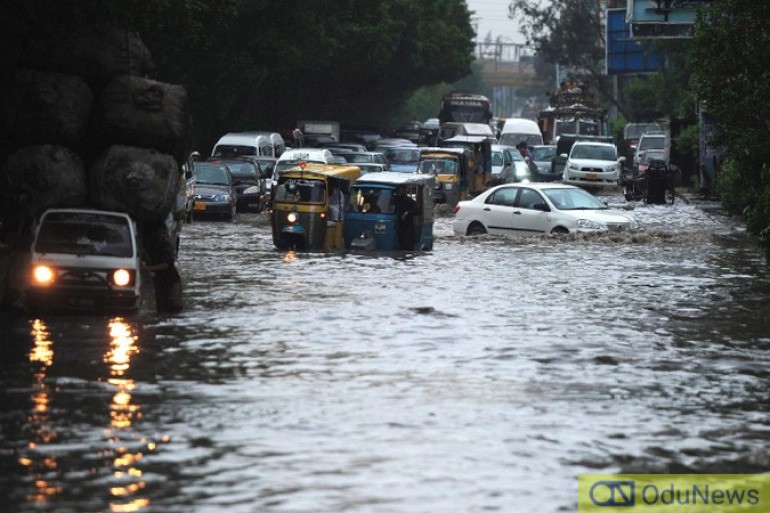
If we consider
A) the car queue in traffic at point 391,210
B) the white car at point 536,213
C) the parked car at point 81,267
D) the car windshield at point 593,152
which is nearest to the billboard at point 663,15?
the car windshield at point 593,152

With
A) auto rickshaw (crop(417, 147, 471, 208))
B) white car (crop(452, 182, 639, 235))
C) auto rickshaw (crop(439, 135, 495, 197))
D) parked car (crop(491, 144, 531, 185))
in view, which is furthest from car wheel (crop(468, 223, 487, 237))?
parked car (crop(491, 144, 531, 185))

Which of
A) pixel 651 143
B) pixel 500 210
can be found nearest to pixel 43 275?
pixel 500 210

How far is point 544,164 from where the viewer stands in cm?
6862

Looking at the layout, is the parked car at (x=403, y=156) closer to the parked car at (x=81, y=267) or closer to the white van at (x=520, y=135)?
the white van at (x=520, y=135)

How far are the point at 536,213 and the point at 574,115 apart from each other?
161 feet

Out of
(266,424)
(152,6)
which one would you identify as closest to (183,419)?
(266,424)

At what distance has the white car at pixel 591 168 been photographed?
193 ft

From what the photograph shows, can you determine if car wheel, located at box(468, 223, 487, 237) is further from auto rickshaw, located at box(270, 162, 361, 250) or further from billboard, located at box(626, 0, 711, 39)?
billboard, located at box(626, 0, 711, 39)

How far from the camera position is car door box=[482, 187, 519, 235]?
111 feet

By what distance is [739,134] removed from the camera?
29.5m

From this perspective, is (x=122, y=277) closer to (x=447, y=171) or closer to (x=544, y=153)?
(x=447, y=171)

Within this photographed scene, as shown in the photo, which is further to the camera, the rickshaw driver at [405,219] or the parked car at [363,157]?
the parked car at [363,157]

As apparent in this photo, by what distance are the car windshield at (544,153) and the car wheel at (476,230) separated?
35213 mm

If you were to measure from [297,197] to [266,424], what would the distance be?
18.2 m
